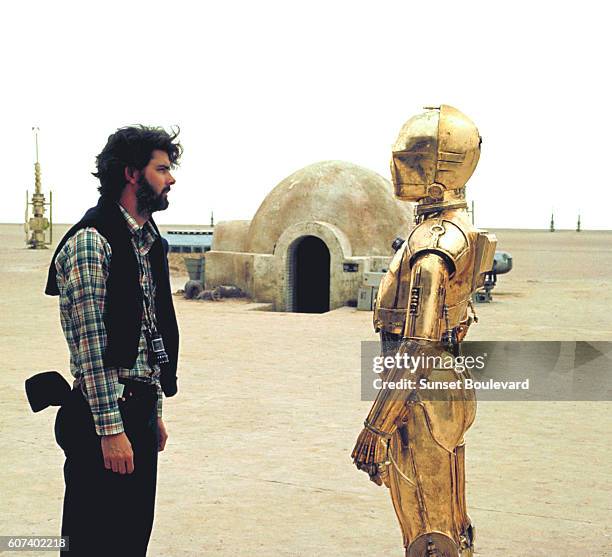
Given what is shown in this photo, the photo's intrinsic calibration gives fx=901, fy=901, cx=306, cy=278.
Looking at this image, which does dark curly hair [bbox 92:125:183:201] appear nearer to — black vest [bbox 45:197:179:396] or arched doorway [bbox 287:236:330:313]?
black vest [bbox 45:197:179:396]

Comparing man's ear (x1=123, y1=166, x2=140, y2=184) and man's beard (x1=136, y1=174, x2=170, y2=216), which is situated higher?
man's ear (x1=123, y1=166, x2=140, y2=184)

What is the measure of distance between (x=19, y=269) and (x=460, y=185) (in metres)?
31.7

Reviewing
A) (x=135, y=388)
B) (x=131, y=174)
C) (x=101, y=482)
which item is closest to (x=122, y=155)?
(x=131, y=174)

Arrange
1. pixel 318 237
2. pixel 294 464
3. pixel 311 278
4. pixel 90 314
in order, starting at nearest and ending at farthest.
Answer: pixel 90 314
pixel 294 464
pixel 318 237
pixel 311 278

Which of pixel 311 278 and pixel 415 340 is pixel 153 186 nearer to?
pixel 415 340

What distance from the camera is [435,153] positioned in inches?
162

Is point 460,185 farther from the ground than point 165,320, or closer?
farther from the ground

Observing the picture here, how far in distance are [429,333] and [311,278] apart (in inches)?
651

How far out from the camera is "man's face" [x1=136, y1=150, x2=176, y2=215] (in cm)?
382

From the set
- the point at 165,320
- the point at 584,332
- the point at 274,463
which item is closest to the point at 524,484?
the point at 274,463

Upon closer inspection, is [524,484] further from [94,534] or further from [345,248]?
[345,248]

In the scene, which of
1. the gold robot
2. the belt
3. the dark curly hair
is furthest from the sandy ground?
the dark curly hair

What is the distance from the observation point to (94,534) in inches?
147

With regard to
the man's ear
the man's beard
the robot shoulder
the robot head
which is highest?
the robot head
